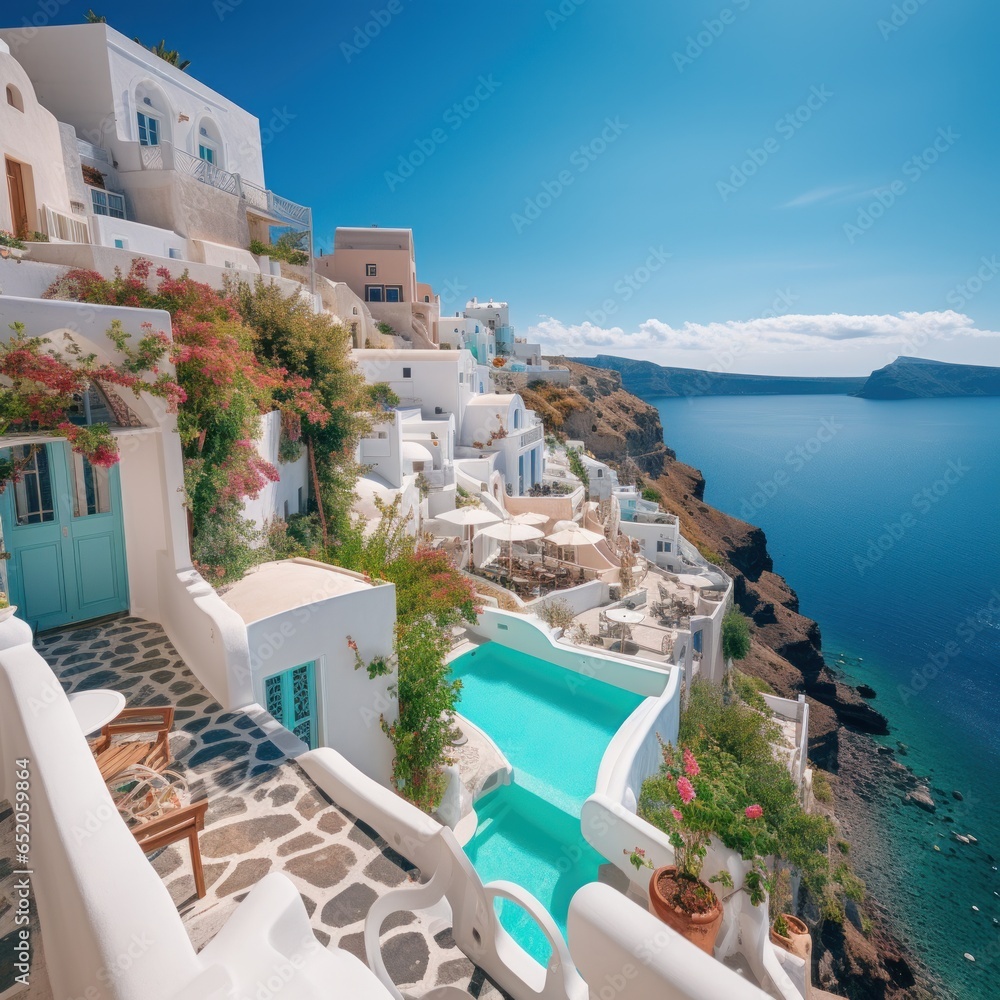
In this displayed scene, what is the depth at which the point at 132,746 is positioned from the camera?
4867mm

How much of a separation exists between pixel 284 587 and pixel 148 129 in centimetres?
1994

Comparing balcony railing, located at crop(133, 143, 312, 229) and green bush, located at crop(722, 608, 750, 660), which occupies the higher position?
balcony railing, located at crop(133, 143, 312, 229)

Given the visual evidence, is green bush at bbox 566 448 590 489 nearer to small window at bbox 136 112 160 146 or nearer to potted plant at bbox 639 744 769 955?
small window at bbox 136 112 160 146

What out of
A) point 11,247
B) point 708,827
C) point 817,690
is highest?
point 11,247

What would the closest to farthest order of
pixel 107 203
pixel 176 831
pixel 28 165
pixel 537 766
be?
pixel 176 831 → pixel 537 766 → pixel 28 165 → pixel 107 203

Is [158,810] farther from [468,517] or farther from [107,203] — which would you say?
[107,203]

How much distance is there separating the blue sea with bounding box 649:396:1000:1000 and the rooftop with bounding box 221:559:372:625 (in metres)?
26.1

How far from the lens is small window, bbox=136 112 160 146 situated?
62.3 feet

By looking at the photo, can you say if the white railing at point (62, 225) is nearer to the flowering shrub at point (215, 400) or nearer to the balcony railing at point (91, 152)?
the balcony railing at point (91, 152)

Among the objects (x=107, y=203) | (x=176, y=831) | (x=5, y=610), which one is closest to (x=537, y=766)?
(x=176, y=831)

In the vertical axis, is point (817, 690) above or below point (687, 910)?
below

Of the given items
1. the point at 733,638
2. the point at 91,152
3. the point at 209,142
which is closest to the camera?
→ the point at 91,152

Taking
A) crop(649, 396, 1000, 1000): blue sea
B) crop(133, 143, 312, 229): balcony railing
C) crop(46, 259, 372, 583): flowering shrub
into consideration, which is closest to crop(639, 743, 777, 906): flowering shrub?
crop(46, 259, 372, 583): flowering shrub

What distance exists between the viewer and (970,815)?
27.5 metres
